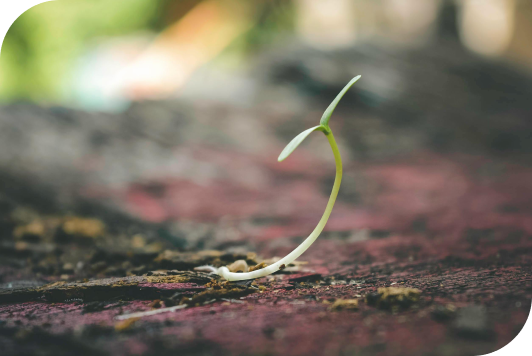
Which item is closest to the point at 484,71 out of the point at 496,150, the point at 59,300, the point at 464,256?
the point at 496,150

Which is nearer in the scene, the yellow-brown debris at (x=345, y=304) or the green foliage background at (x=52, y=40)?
the yellow-brown debris at (x=345, y=304)

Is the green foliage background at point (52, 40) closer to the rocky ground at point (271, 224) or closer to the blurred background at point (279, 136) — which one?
the blurred background at point (279, 136)

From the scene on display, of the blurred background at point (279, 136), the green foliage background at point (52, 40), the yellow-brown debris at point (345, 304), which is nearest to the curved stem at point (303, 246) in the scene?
the yellow-brown debris at point (345, 304)

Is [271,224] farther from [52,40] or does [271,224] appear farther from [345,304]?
[52,40]

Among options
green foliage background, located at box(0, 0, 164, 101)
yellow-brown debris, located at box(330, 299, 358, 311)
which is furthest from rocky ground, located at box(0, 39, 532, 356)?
green foliage background, located at box(0, 0, 164, 101)

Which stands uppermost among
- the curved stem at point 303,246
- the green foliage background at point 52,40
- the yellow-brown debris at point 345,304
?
the green foliage background at point 52,40

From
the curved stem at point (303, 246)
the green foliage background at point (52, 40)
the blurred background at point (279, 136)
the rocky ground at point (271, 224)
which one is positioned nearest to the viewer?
the rocky ground at point (271, 224)

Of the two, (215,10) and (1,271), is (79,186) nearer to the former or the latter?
(1,271)

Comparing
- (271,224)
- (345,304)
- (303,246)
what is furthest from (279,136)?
(345,304)

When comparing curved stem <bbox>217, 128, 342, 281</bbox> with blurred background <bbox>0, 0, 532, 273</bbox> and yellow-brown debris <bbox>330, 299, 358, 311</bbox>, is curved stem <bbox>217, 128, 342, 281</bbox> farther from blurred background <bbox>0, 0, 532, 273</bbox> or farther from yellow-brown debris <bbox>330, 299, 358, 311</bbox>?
blurred background <bbox>0, 0, 532, 273</bbox>
